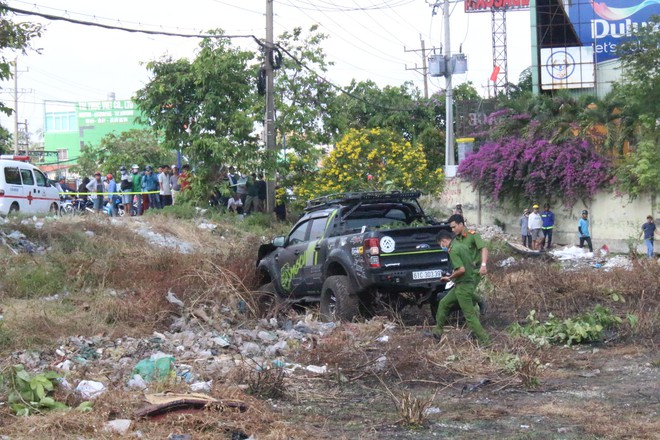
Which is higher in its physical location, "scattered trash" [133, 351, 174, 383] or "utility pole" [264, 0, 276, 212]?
"utility pole" [264, 0, 276, 212]

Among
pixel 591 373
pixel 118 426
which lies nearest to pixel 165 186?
pixel 591 373

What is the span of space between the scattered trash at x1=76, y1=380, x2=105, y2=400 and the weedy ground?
0.21m

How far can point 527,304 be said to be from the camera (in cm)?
1370

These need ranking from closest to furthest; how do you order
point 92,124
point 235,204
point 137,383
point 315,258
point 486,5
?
1. point 137,383
2. point 315,258
3. point 235,204
4. point 486,5
5. point 92,124

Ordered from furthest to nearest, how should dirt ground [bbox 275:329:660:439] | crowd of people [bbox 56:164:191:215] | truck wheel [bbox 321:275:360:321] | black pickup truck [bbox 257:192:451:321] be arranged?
1. crowd of people [bbox 56:164:191:215]
2. truck wheel [bbox 321:275:360:321]
3. black pickup truck [bbox 257:192:451:321]
4. dirt ground [bbox 275:329:660:439]

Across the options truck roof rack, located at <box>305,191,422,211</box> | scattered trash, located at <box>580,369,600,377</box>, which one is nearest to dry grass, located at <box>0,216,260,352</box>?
truck roof rack, located at <box>305,191,422,211</box>

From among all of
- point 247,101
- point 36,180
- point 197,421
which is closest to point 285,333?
point 197,421

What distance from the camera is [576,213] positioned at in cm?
3081

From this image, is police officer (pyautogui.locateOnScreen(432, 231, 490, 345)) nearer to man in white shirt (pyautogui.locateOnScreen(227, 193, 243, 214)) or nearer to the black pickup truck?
the black pickup truck

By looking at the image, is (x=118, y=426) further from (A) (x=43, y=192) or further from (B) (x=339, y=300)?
(A) (x=43, y=192)

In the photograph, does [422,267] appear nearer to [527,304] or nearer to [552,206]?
[527,304]

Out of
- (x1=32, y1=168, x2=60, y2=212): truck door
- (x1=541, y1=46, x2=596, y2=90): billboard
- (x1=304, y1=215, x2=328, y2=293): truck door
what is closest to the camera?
(x1=304, y1=215, x2=328, y2=293): truck door

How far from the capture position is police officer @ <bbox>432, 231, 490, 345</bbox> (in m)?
10.4

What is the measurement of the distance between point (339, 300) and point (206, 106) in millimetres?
15300
